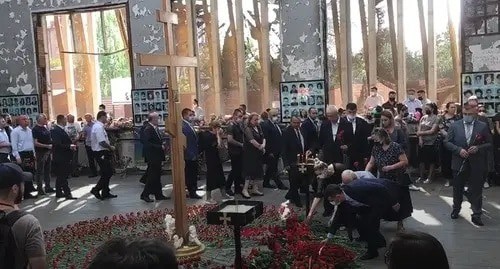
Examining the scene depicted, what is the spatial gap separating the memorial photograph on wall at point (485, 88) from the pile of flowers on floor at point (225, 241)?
5.42 metres

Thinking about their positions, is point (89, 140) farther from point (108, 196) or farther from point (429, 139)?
→ point (429, 139)

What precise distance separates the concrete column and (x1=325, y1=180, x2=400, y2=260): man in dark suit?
6.47m

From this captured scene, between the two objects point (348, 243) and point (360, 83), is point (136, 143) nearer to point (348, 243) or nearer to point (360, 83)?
point (360, 83)

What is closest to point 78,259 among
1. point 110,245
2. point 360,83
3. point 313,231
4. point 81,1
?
point 313,231

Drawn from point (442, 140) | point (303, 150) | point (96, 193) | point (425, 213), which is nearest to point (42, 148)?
point (96, 193)

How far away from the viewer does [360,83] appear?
57.4 feet

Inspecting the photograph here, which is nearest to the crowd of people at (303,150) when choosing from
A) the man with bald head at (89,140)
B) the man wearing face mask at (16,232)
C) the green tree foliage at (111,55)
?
the man with bald head at (89,140)

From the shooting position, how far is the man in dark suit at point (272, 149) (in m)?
12.0

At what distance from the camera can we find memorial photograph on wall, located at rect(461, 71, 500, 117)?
11.9 meters

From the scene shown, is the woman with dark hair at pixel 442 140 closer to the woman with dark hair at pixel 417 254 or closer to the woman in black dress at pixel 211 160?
the woman in black dress at pixel 211 160

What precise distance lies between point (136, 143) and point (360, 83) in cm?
724

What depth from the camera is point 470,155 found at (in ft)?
27.4

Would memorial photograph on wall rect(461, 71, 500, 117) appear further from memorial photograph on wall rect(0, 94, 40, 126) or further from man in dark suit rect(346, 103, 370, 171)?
memorial photograph on wall rect(0, 94, 40, 126)

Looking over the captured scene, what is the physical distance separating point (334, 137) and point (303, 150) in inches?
36.2
